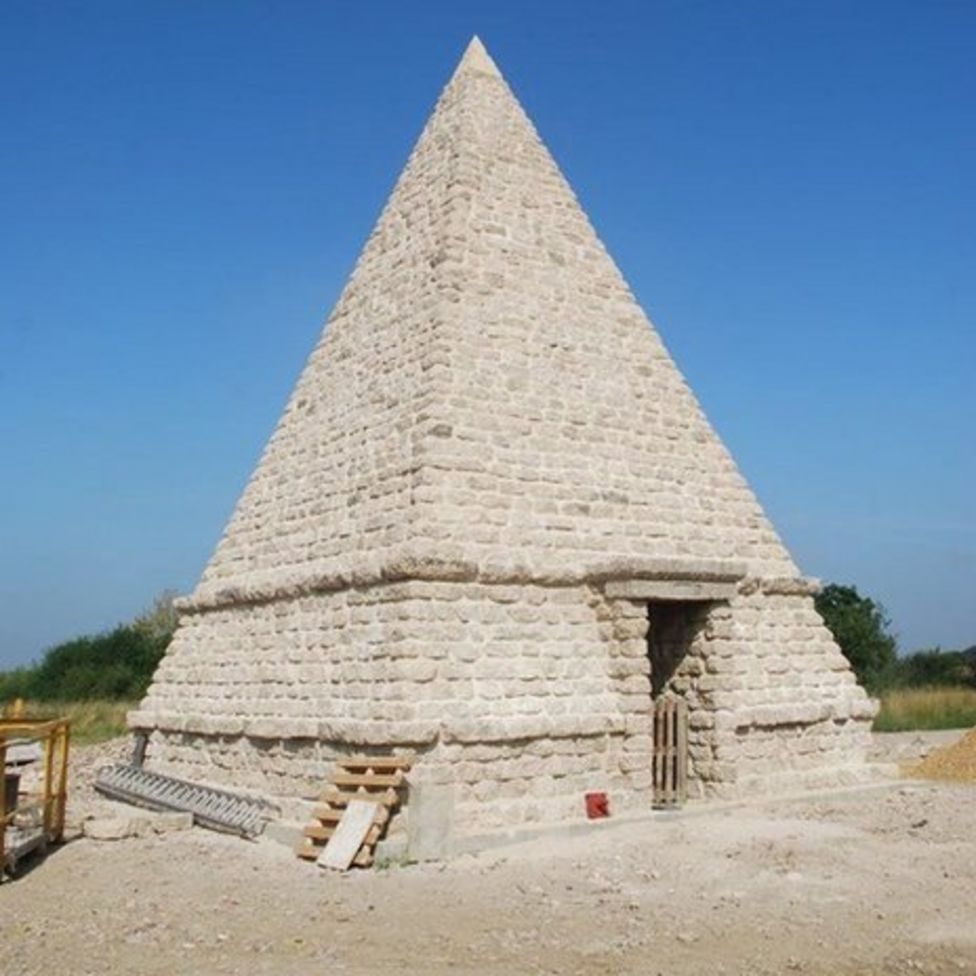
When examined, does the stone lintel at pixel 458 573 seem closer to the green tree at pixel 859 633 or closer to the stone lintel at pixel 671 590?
the stone lintel at pixel 671 590

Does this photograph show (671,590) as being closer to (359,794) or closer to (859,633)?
(359,794)

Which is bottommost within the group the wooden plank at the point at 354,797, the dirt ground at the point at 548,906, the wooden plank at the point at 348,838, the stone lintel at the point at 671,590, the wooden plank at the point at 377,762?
the dirt ground at the point at 548,906

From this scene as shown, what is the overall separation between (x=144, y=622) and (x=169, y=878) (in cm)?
2990

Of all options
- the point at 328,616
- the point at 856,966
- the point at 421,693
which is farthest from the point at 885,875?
the point at 328,616

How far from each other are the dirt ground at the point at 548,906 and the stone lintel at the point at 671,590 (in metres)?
1.99

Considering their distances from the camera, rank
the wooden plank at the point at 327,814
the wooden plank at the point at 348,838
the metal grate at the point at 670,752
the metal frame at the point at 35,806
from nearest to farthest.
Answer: the wooden plank at the point at 348,838, the metal frame at the point at 35,806, the wooden plank at the point at 327,814, the metal grate at the point at 670,752

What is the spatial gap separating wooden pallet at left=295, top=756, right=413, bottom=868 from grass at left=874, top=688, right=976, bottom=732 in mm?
17345

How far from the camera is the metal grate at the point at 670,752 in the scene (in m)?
11.8

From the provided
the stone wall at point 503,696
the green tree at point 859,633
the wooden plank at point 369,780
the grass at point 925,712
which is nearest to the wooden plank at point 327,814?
the wooden plank at point 369,780

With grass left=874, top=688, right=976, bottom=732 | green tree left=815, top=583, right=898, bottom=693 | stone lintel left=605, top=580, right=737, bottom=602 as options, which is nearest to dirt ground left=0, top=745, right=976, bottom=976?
stone lintel left=605, top=580, right=737, bottom=602

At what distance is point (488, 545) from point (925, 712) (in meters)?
19.7

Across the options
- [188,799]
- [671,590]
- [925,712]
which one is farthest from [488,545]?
[925,712]

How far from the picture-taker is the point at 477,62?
14.3 meters

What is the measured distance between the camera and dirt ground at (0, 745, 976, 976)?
6855 mm
